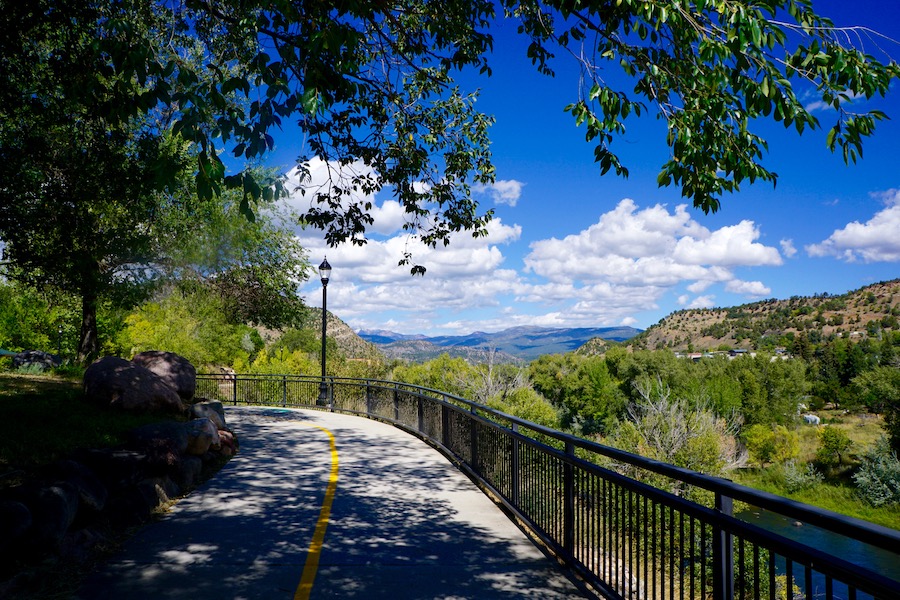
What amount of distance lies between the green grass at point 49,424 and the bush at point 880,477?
7570cm

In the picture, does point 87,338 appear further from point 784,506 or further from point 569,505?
point 784,506

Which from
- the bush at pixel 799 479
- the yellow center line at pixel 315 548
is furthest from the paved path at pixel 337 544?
the bush at pixel 799 479

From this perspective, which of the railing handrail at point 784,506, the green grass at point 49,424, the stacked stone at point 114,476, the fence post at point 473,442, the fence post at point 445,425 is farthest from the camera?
the fence post at point 445,425

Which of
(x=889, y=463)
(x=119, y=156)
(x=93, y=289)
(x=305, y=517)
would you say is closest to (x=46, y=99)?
(x=119, y=156)

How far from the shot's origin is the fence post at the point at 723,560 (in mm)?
3471

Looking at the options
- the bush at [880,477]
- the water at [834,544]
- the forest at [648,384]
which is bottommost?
the water at [834,544]

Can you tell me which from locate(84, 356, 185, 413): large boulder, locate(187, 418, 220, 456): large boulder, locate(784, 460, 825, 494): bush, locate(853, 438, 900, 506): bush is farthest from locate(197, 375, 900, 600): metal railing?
locate(784, 460, 825, 494): bush

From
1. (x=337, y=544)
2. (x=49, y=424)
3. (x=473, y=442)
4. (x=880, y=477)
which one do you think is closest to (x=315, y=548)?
(x=337, y=544)

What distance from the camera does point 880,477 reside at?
66.6 meters

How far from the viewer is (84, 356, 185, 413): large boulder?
12.3 metres

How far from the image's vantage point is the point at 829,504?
72000mm

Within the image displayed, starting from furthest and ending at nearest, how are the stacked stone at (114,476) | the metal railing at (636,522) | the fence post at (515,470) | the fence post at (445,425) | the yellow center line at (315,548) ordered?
the fence post at (445,425) < the fence post at (515,470) < the stacked stone at (114,476) < the yellow center line at (315,548) < the metal railing at (636,522)

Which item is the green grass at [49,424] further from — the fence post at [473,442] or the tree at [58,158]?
the fence post at [473,442]

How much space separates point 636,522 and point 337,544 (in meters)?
3.26
